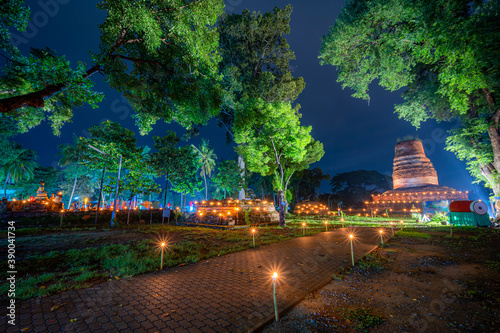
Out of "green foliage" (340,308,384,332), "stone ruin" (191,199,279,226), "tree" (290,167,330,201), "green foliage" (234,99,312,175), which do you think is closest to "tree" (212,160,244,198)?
"stone ruin" (191,199,279,226)

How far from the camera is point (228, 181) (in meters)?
32.9

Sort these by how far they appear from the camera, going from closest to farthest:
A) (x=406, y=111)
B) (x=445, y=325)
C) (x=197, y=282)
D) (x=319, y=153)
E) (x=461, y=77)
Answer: (x=445, y=325) → (x=197, y=282) → (x=461, y=77) → (x=406, y=111) → (x=319, y=153)

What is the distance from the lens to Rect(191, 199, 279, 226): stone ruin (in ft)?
61.1

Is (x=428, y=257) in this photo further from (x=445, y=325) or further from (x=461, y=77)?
(x=461, y=77)

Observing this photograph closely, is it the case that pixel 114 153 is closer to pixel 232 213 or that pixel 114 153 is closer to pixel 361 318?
pixel 232 213

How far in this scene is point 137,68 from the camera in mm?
10000

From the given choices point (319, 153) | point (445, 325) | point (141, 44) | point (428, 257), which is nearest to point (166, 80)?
point (141, 44)

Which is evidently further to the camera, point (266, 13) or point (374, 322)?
point (266, 13)

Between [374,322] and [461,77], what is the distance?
14.5m

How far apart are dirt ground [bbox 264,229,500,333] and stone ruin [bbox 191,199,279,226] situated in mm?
13042

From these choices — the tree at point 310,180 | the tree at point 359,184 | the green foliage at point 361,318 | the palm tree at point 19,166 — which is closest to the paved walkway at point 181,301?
the green foliage at point 361,318

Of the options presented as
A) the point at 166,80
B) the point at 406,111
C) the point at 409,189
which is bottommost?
the point at 409,189

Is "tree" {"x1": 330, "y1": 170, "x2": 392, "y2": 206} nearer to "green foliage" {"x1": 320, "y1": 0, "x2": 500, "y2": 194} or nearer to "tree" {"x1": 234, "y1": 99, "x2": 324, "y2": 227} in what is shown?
"green foliage" {"x1": 320, "y1": 0, "x2": 500, "y2": 194}

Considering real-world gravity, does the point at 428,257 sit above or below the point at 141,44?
below
